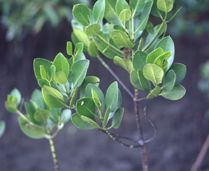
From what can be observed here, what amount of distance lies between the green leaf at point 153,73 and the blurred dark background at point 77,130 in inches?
58.1

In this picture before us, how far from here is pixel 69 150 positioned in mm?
3070

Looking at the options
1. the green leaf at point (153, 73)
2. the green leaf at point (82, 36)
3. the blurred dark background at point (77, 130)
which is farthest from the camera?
the blurred dark background at point (77, 130)

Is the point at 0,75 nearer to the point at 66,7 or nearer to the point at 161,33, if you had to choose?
the point at 66,7

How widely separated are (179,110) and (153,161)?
0.56 m

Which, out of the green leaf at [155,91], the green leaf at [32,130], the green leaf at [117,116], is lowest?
the green leaf at [32,130]

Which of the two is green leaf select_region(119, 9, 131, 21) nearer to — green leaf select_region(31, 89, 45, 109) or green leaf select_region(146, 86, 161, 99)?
green leaf select_region(146, 86, 161, 99)

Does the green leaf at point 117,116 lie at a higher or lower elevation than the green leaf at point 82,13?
lower

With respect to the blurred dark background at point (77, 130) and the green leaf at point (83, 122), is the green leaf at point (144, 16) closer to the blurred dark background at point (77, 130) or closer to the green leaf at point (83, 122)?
the green leaf at point (83, 122)

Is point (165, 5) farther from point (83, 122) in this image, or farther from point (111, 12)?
point (83, 122)

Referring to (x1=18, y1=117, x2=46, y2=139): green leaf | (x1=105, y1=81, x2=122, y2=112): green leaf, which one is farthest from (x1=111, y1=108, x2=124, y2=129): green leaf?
(x1=18, y1=117, x2=46, y2=139): green leaf

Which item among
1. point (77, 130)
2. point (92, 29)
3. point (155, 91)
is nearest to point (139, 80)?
point (155, 91)

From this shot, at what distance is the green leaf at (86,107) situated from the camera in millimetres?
974

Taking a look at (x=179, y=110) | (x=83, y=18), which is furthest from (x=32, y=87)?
(x=83, y=18)

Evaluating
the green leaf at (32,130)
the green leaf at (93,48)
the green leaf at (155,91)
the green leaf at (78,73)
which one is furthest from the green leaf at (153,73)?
the green leaf at (32,130)
